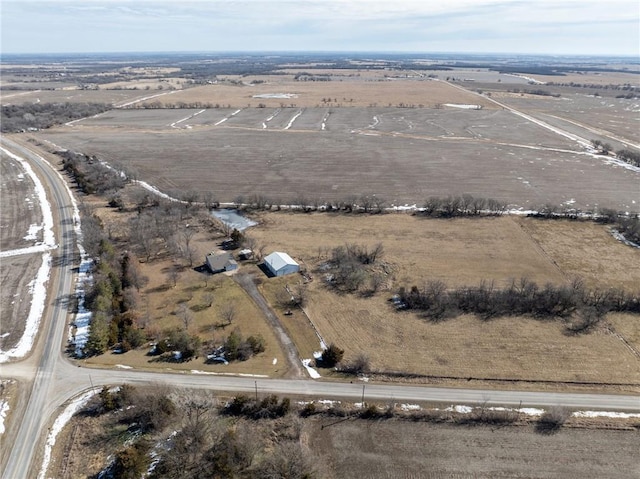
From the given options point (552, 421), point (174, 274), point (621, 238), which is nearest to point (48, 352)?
point (174, 274)

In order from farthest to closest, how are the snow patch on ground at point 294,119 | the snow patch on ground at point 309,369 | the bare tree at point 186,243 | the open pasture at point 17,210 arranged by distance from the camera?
the snow patch on ground at point 294,119 → the open pasture at point 17,210 → the bare tree at point 186,243 → the snow patch on ground at point 309,369

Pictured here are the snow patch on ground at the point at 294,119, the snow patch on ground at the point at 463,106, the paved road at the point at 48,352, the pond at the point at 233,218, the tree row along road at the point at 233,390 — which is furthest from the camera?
the snow patch on ground at the point at 463,106

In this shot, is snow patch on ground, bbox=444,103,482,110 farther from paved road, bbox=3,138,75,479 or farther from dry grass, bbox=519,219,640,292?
paved road, bbox=3,138,75,479

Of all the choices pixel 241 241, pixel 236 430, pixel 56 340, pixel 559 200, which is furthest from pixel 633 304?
pixel 56 340

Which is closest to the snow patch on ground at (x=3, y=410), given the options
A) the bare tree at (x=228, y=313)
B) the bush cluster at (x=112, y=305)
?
the bush cluster at (x=112, y=305)

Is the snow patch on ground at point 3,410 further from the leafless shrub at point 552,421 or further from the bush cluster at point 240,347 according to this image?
the leafless shrub at point 552,421

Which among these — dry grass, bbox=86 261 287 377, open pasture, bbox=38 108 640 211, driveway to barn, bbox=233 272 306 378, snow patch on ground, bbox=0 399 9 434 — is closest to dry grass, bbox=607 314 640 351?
driveway to barn, bbox=233 272 306 378

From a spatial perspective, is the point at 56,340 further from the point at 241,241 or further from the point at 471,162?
the point at 471,162

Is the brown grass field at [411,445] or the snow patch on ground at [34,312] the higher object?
the snow patch on ground at [34,312]

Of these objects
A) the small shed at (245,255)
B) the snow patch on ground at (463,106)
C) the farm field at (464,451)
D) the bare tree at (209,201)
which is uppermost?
the snow patch on ground at (463,106)
